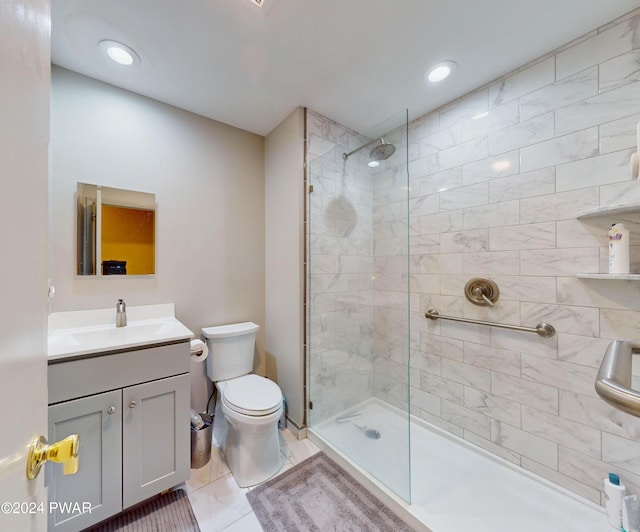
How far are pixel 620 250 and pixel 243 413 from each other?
78.7 inches

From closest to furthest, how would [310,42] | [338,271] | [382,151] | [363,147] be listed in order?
[310,42] → [382,151] → [363,147] → [338,271]

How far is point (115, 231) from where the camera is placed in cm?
168

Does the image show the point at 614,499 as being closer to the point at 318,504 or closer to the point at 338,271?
the point at 318,504

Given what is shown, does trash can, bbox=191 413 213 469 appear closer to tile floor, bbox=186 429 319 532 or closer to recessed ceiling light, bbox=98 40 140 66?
tile floor, bbox=186 429 319 532

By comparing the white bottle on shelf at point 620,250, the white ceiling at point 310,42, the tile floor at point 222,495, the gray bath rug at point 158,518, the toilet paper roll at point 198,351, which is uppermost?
the white ceiling at point 310,42

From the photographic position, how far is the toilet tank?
1.87m

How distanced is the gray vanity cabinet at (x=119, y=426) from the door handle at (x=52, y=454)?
88 cm

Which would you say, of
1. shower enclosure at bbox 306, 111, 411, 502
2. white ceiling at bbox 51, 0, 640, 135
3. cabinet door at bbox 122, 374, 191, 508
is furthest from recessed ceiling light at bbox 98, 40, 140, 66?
cabinet door at bbox 122, 374, 191, 508

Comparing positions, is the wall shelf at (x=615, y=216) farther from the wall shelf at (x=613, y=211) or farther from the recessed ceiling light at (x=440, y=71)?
the recessed ceiling light at (x=440, y=71)

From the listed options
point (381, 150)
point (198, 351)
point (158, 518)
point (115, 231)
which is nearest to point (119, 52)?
point (115, 231)

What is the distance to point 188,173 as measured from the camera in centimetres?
194

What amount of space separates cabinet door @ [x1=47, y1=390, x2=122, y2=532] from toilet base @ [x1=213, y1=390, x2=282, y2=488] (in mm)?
546

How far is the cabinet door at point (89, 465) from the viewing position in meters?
1.10

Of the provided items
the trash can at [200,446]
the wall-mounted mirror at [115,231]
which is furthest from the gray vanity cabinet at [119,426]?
the wall-mounted mirror at [115,231]
